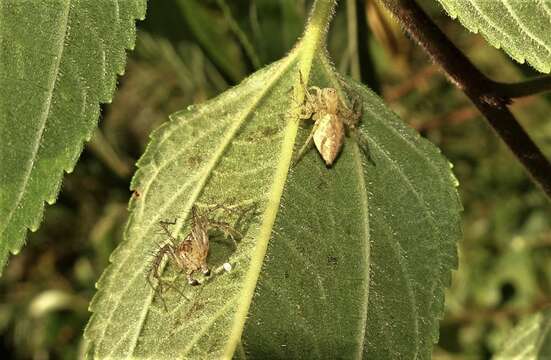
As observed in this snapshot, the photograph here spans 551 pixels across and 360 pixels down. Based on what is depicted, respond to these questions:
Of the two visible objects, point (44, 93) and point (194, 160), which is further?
point (194, 160)

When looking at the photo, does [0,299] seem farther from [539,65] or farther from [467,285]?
[539,65]

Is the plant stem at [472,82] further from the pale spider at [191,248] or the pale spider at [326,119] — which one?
the pale spider at [191,248]

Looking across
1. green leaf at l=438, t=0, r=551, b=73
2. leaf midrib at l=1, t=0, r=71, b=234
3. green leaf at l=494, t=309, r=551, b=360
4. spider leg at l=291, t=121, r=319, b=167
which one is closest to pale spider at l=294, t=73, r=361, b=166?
spider leg at l=291, t=121, r=319, b=167

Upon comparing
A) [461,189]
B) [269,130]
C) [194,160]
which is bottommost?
[461,189]

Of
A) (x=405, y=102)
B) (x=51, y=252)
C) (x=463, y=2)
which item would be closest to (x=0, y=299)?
(x=51, y=252)

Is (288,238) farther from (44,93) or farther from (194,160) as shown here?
(44,93)

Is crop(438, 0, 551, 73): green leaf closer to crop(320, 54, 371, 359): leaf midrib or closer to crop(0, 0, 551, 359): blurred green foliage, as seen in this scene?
crop(320, 54, 371, 359): leaf midrib

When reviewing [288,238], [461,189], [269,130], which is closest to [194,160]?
[269,130]
